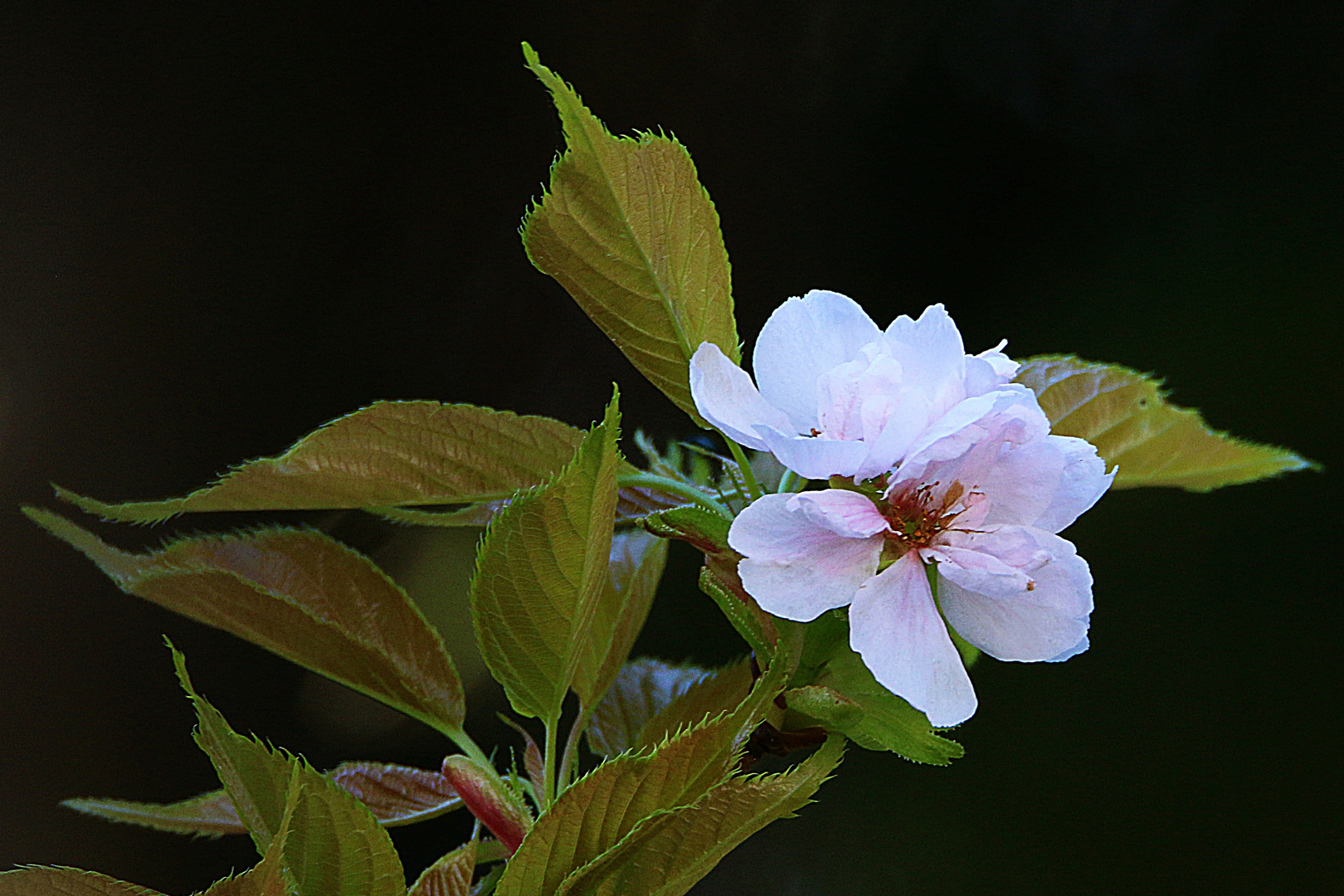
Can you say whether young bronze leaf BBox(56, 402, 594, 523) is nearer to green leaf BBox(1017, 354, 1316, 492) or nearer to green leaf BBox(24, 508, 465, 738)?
green leaf BBox(24, 508, 465, 738)

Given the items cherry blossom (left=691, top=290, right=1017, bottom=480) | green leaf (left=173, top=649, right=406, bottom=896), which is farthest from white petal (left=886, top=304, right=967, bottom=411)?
green leaf (left=173, top=649, right=406, bottom=896)

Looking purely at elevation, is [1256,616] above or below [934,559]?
below

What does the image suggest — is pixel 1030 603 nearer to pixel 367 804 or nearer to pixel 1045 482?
pixel 1045 482

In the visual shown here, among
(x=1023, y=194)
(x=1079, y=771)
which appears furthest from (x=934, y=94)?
(x=1079, y=771)

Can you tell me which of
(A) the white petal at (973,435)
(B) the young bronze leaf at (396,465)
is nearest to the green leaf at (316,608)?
(B) the young bronze leaf at (396,465)

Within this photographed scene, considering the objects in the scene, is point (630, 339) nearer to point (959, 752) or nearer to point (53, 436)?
point (959, 752)

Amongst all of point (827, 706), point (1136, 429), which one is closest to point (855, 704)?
point (827, 706)
